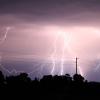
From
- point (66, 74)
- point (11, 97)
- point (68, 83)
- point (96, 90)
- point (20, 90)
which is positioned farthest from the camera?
point (66, 74)

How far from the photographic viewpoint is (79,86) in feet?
210

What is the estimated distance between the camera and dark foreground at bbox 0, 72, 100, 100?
55406 millimetres

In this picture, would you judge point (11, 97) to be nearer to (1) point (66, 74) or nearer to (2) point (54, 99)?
(2) point (54, 99)

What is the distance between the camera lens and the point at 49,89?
61.2m

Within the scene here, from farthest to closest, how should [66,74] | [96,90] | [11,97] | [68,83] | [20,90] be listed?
[66,74] < [68,83] < [96,90] < [20,90] < [11,97]

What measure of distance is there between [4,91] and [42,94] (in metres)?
6.35

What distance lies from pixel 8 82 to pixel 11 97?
384 inches

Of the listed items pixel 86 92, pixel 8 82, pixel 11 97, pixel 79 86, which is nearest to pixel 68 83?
pixel 79 86

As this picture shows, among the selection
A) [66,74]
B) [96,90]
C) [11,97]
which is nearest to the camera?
[11,97]

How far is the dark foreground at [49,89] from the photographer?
55.4 metres

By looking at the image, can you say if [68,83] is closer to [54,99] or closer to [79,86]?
[79,86]

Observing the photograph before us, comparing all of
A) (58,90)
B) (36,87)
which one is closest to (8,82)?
(36,87)

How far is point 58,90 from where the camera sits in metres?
60.4

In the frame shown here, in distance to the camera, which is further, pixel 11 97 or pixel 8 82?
pixel 8 82
